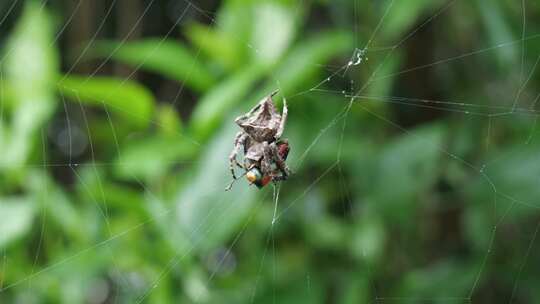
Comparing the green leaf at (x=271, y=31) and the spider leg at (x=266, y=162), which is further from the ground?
the green leaf at (x=271, y=31)

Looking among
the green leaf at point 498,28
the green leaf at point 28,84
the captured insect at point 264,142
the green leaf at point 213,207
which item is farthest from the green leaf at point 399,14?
the green leaf at point 28,84

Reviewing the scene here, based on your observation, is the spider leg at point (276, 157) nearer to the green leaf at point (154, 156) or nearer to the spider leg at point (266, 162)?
the spider leg at point (266, 162)

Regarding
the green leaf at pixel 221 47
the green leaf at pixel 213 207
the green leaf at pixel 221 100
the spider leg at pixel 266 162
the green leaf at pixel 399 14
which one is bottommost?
the green leaf at pixel 213 207

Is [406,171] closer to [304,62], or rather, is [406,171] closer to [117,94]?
[304,62]

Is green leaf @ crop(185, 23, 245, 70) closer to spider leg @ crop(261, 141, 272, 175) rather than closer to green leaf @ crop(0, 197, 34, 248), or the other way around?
spider leg @ crop(261, 141, 272, 175)

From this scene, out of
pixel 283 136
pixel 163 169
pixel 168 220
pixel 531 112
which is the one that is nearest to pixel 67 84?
pixel 163 169

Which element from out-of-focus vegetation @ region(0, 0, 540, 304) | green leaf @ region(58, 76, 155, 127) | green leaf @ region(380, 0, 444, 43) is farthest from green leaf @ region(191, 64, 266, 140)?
green leaf @ region(380, 0, 444, 43)
